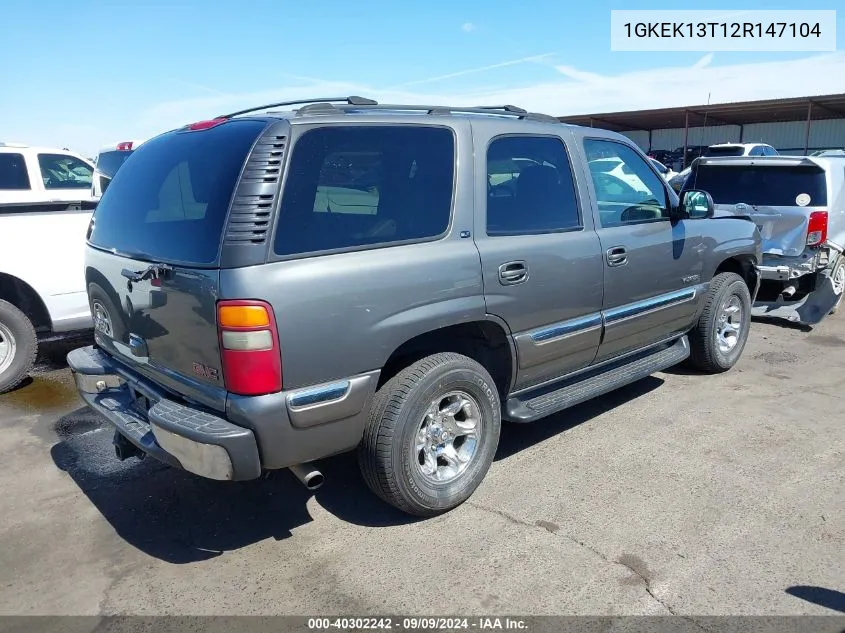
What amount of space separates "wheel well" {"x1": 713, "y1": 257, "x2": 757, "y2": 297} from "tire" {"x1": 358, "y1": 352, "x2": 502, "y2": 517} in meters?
2.82

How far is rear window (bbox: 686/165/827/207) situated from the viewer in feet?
23.0

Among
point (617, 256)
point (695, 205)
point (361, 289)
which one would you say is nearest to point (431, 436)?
point (361, 289)

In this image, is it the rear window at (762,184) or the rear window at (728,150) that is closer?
the rear window at (762,184)

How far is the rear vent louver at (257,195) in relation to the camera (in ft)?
8.94

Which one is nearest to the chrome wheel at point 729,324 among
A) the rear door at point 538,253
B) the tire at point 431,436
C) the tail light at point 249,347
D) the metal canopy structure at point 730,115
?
the rear door at point 538,253

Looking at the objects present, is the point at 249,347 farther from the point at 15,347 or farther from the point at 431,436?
the point at 15,347

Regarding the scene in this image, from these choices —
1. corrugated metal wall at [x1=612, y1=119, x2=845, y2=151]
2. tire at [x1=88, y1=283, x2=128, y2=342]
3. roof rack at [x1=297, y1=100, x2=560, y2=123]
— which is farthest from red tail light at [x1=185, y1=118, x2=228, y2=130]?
corrugated metal wall at [x1=612, y1=119, x2=845, y2=151]

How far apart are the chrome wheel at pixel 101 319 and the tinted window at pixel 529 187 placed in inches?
80.8

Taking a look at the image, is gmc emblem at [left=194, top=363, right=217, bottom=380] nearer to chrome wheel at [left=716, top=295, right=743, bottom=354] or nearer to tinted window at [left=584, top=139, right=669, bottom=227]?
tinted window at [left=584, top=139, right=669, bottom=227]

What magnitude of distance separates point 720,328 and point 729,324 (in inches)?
6.7

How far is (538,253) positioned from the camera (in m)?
3.67

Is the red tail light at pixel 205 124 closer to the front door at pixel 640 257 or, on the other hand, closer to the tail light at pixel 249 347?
the tail light at pixel 249 347

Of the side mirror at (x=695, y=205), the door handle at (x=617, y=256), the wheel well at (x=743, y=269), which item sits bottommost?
the wheel well at (x=743, y=269)

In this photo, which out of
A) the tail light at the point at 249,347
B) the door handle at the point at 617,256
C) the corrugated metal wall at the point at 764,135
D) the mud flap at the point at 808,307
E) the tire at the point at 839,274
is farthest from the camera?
the corrugated metal wall at the point at 764,135
